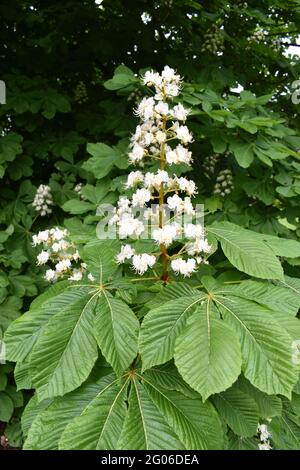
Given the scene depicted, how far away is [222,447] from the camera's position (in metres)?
1.18

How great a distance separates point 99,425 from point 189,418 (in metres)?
A: 0.23

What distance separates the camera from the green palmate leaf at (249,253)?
4.52 ft

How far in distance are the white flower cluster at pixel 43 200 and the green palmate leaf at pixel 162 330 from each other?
1583 millimetres

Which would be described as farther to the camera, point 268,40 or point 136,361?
point 268,40

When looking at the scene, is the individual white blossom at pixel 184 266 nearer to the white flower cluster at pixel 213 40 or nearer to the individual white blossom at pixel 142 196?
the individual white blossom at pixel 142 196

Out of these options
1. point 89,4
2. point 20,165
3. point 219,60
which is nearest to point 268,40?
point 219,60

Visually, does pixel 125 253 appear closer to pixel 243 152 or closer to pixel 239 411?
pixel 239 411

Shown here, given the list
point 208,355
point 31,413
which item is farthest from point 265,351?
point 31,413

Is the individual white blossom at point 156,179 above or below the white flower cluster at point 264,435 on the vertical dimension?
above

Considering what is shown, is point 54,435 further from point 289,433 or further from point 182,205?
point 289,433

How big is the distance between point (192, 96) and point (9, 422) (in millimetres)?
2195

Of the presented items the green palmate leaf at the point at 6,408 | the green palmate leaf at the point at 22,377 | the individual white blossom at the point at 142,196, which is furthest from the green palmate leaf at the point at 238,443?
the green palmate leaf at the point at 6,408
